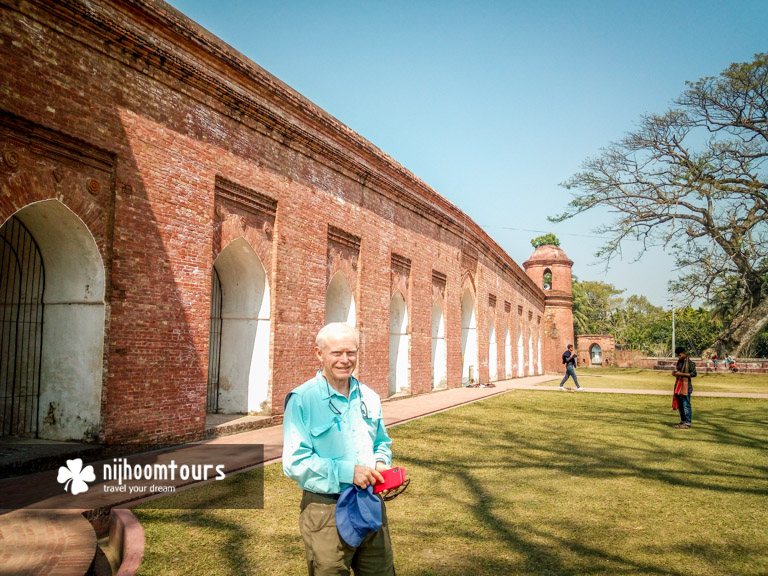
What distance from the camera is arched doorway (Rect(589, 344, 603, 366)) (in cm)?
4816

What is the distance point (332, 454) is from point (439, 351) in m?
14.5

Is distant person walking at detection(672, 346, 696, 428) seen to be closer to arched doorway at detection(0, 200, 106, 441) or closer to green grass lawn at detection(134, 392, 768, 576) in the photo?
green grass lawn at detection(134, 392, 768, 576)

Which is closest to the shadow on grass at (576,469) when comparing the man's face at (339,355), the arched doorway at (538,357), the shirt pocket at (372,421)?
the shirt pocket at (372,421)

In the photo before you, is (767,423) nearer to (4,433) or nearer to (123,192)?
(123,192)

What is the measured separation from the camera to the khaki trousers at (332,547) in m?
2.25

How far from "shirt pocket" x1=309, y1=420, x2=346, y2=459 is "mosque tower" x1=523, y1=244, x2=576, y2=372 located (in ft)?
117

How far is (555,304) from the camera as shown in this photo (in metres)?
37.8

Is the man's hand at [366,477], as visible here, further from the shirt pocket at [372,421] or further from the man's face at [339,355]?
the man's face at [339,355]

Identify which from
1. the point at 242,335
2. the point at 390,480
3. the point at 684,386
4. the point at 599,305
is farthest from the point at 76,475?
the point at 599,305

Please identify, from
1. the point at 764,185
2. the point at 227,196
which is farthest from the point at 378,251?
the point at 764,185

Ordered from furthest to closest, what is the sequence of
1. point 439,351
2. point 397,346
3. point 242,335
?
point 439,351 < point 397,346 < point 242,335

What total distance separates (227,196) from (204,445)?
3.40 m

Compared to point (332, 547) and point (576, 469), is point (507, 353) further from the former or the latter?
point (332, 547)

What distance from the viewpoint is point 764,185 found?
22.6m
